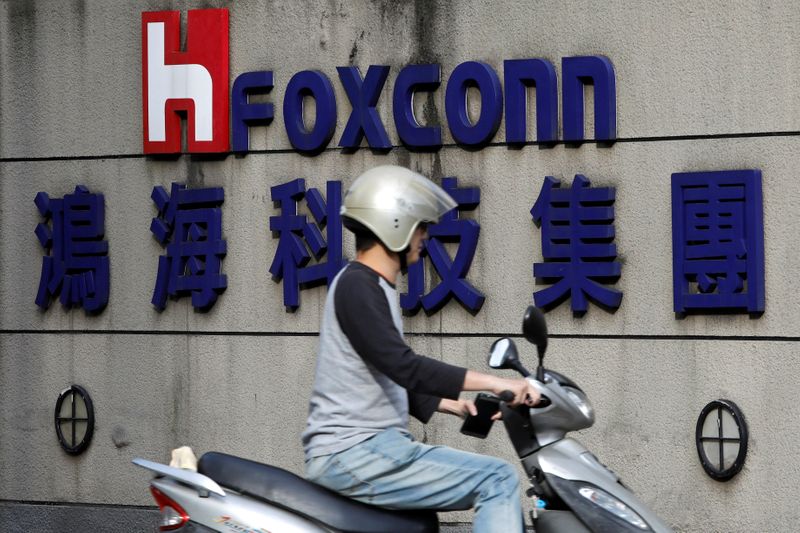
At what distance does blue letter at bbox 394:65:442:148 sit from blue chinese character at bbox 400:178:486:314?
0.83ft

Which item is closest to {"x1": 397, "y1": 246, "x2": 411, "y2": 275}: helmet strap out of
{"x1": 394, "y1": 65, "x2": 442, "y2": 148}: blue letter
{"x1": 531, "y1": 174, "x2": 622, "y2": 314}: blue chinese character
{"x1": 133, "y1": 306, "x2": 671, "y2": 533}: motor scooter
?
{"x1": 133, "y1": 306, "x2": 671, "y2": 533}: motor scooter

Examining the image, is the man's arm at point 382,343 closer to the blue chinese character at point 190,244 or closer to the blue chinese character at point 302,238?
the blue chinese character at point 302,238

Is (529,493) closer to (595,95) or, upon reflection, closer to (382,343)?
(382,343)

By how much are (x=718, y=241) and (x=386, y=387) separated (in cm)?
305

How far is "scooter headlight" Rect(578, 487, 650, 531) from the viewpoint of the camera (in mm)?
4188

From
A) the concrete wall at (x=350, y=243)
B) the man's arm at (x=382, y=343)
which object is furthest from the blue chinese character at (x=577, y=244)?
the man's arm at (x=382, y=343)

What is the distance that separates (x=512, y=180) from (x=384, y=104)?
851mm

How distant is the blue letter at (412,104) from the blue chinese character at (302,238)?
476mm

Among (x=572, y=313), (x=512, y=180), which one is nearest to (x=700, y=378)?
(x=572, y=313)

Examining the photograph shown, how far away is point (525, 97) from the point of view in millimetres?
7477

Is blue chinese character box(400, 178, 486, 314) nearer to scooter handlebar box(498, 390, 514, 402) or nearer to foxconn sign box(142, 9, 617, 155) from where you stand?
foxconn sign box(142, 9, 617, 155)

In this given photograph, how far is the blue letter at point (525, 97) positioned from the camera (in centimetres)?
738

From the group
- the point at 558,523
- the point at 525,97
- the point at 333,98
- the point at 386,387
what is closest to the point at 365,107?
the point at 333,98

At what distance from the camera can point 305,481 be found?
4367mm
